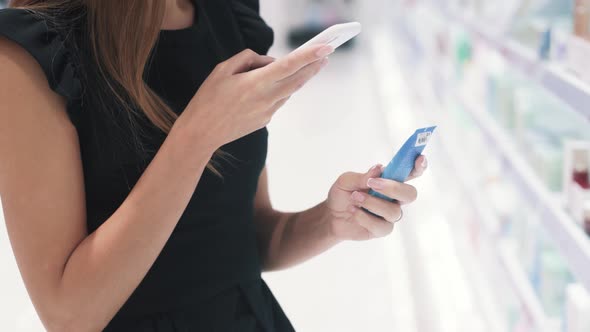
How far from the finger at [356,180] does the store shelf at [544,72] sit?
0.40 meters

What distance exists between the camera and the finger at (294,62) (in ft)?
2.68

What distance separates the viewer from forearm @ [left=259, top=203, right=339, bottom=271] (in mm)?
1153

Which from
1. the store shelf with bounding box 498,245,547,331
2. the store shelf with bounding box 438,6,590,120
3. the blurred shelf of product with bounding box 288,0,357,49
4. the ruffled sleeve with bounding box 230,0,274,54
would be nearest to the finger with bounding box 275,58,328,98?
the ruffled sleeve with bounding box 230,0,274,54

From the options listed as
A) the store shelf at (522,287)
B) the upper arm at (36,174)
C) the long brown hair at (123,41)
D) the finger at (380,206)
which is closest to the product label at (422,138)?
the finger at (380,206)

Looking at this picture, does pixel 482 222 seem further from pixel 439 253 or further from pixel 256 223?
pixel 256 223

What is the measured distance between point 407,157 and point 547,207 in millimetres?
732

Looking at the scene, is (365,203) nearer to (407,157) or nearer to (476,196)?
(407,157)

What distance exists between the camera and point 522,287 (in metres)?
1.87

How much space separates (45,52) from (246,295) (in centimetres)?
45

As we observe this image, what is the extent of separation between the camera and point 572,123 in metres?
1.94

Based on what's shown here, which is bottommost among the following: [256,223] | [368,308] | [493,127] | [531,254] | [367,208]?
[368,308]

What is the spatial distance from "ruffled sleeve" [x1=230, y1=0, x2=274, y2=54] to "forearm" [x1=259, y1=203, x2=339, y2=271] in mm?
285

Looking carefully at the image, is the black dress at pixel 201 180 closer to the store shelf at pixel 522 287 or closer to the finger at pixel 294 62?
the finger at pixel 294 62

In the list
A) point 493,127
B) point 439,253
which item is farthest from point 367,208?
point 439,253
